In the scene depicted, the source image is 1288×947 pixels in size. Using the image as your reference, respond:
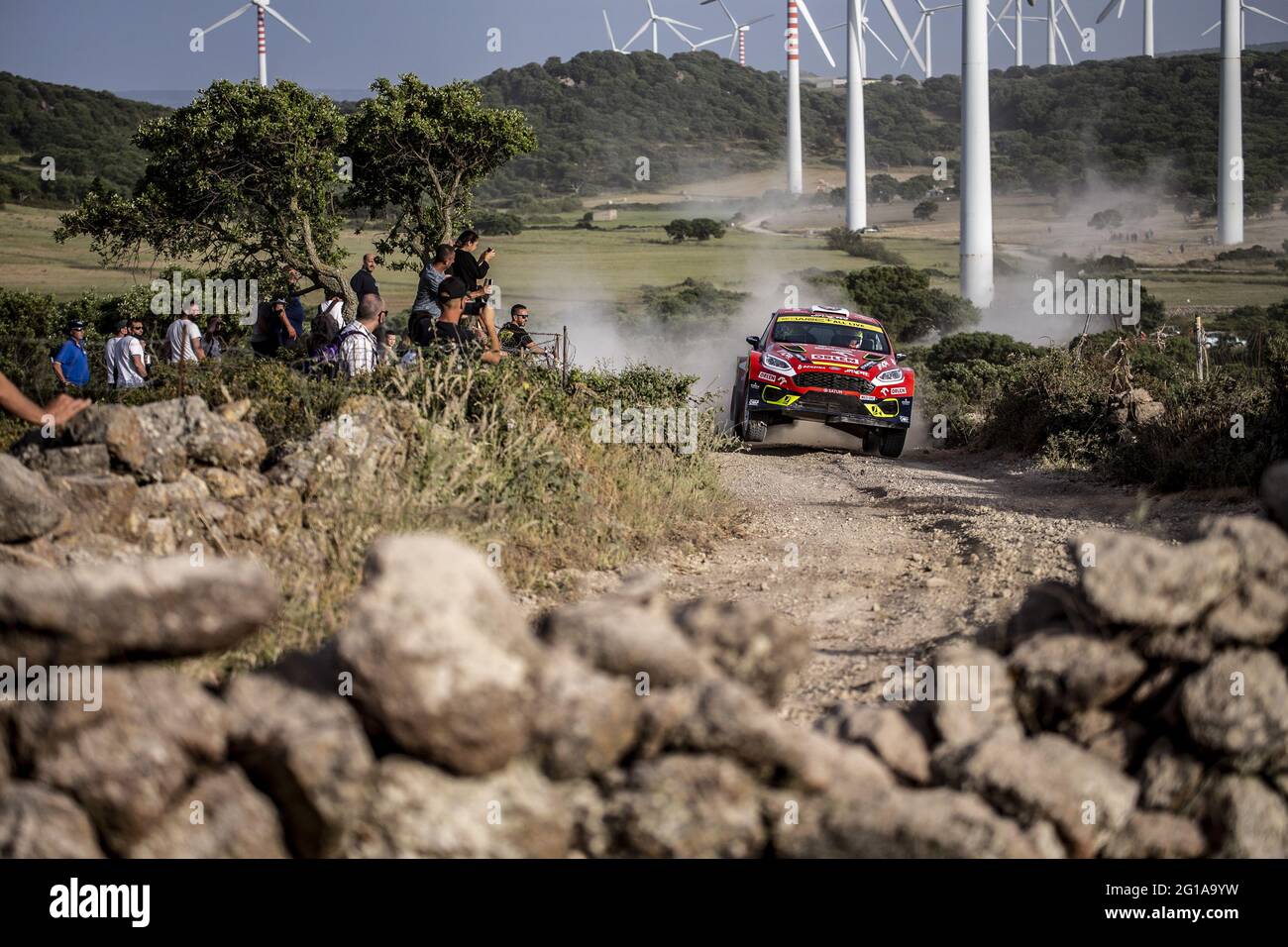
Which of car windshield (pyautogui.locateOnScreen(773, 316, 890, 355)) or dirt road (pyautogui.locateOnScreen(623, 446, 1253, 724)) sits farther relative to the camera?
car windshield (pyautogui.locateOnScreen(773, 316, 890, 355))

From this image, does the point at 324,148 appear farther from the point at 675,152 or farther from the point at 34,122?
the point at 675,152

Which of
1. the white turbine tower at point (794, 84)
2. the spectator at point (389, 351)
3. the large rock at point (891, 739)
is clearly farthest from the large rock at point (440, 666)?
the white turbine tower at point (794, 84)

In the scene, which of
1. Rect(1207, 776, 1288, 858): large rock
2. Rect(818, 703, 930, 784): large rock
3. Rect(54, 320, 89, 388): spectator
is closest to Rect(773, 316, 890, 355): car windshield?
Rect(54, 320, 89, 388): spectator

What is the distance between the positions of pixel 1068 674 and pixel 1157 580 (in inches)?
19.4

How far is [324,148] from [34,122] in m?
58.1

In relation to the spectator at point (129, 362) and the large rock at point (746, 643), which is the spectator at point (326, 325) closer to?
the spectator at point (129, 362)

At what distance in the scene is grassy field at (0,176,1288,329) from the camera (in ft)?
172

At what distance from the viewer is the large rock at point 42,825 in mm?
4277

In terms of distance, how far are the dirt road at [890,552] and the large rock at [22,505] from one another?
12.3 ft

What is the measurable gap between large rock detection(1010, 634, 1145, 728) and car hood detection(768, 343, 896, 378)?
42.9 ft

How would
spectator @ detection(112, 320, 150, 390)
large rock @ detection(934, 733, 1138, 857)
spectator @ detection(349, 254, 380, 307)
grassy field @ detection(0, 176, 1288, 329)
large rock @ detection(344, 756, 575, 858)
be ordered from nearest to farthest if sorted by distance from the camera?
1. large rock @ detection(344, 756, 575, 858)
2. large rock @ detection(934, 733, 1138, 857)
3. spectator @ detection(112, 320, 150, 390)
4. spectator @ detection(349, 254, 380, 307)
5. grassy field @ detection(0, 176, 1288, 329)

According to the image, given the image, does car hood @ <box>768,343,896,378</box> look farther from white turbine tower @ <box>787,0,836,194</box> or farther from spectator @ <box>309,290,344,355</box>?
white turbine tower @ <box>787,0,836,194</box>

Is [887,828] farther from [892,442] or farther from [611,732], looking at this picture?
[892,442]

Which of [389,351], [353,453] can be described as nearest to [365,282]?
[389,351]
